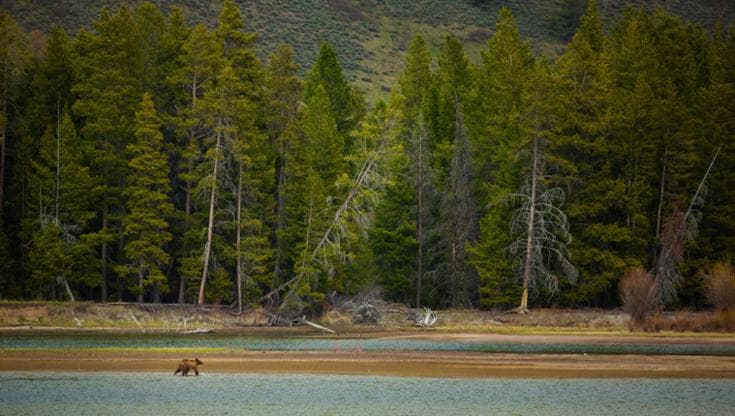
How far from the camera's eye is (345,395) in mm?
28734

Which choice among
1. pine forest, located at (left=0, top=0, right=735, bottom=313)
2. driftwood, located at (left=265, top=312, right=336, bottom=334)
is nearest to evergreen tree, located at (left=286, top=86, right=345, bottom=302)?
pine forest, located at (left=0, top=0, right=735, bottom=313)

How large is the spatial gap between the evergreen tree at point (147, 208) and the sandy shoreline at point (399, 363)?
2018 cm

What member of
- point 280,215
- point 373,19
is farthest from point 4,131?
point 373,19

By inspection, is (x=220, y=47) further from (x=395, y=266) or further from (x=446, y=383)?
(x=446, y=383)

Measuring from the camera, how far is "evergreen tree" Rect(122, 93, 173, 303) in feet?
194

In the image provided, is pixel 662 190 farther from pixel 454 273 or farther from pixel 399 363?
pixel 399 363

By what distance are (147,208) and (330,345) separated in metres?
20.1

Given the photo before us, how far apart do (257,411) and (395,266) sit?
4194cm

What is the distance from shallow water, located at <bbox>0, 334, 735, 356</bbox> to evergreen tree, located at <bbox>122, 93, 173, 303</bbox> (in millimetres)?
9989

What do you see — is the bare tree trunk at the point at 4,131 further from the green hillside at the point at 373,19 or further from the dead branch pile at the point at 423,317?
the green hillside at the point at 373,19

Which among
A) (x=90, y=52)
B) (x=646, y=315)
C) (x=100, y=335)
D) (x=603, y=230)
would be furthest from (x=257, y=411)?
(x=90, y=52)

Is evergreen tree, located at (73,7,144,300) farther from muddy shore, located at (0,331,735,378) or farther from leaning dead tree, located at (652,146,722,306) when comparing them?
leaning dead tree, located at (652,146,722,306)

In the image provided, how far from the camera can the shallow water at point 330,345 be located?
42.1 m

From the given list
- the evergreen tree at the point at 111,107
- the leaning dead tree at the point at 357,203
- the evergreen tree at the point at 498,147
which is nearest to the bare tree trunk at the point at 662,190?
the evergreen tree at the point at 498,147
